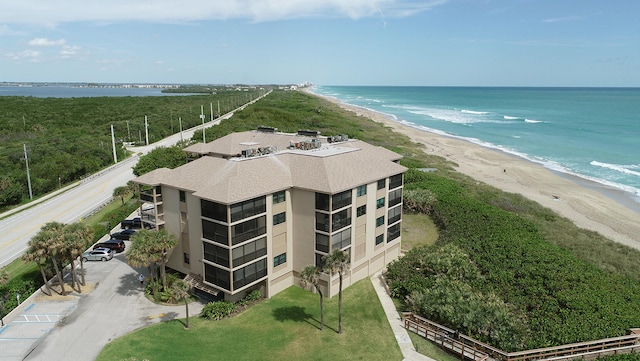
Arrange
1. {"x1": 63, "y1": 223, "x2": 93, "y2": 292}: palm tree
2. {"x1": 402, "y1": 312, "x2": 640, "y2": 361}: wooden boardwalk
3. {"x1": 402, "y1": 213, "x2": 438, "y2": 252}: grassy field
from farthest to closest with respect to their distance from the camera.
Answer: {"x1": 402, "y1": 213, "x2": 438, "y2": 252}: grassy field < {"x1": 63, "y1": 223, "x2": 93, "y2": 292}: palm tree < {"x1": 402, "y1": 312, "x2": 640, "y2": 361}: wooden boardwalk

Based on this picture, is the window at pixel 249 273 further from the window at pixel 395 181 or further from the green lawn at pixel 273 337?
the window at pixel 395 181

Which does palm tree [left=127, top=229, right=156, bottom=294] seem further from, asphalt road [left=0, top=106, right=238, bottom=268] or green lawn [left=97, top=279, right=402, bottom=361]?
asphalt road [left=0, top=106, right=238, bottom=268]

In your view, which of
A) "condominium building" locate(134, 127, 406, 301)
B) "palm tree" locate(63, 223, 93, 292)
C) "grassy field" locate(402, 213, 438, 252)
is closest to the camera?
"condominium building" locate(134, 127, 406, 301)

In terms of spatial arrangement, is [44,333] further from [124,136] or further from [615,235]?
[124,136]

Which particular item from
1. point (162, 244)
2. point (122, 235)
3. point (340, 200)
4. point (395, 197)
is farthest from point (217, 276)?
point (122, 235)

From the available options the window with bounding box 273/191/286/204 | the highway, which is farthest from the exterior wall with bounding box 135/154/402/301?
the highway

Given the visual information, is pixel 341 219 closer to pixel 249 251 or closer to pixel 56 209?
pixel 249 251

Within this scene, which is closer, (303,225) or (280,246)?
(280,246)

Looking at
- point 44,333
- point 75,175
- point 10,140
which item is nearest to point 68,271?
point 44,333
